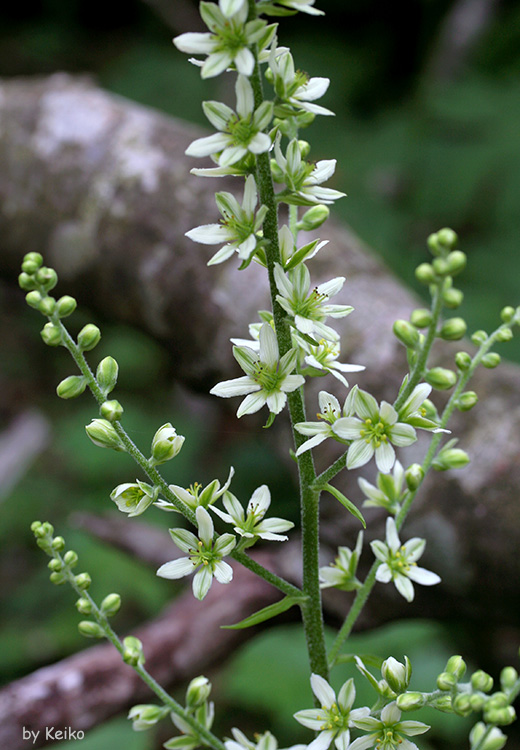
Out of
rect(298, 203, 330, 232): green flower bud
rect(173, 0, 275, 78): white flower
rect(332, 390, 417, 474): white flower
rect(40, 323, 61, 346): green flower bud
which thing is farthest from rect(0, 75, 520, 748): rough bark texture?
rect(173, 0, 275, 78): white flower

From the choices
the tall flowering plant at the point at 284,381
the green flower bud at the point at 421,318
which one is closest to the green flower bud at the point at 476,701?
the tall flowering plant at the point at 284,381

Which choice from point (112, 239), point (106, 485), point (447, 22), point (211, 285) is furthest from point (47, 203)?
point (447, 22)

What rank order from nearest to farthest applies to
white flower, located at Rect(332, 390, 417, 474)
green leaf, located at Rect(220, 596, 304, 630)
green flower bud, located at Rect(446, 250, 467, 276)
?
1. green flower bud, located at Rect(446, 250, 467, 276)
2. white flower, located at Rect(332, 390, 417, 474)
3. green leaf, located at Rect(220, 596, 304, 630)

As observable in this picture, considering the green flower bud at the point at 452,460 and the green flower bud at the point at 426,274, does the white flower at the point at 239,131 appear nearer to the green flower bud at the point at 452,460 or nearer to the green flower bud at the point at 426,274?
the green flower bud at the point at 426,274

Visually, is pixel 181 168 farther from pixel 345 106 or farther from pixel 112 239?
pixel 345 106

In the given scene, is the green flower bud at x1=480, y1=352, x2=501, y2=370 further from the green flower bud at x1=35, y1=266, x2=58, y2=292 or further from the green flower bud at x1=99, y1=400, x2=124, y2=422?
the green flower bud at x1=35, y1=266, x2=58, y2=292

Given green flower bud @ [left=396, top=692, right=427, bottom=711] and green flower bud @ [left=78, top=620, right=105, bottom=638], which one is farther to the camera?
green flower bud @ [left=78, top=620, right=105, bottom=638]

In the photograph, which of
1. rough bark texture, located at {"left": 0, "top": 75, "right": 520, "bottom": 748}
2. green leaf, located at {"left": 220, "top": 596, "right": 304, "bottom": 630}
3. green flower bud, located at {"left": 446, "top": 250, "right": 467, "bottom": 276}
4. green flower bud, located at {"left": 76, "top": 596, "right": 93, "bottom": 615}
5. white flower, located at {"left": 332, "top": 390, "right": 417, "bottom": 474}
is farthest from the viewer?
rough bark texture, located at {"left": 0, "top": 75, "right": 520, "bottom": 748}
